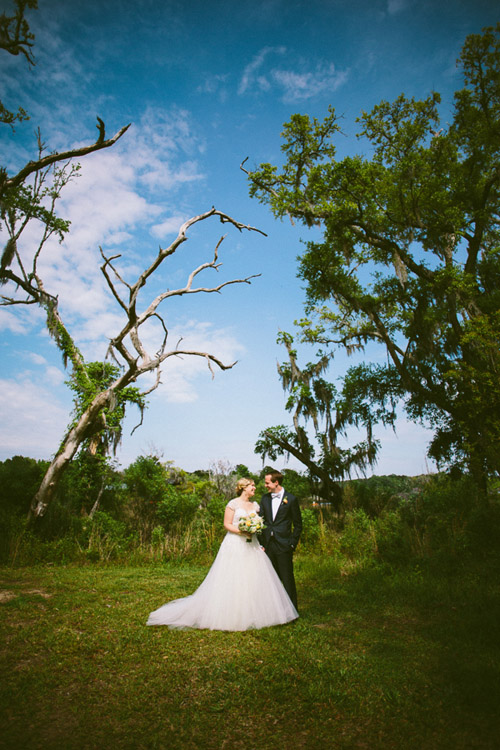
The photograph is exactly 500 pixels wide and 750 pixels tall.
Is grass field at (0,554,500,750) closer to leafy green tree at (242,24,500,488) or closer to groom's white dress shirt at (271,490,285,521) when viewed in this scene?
groom's white dress shirt at (271,490,285,521)

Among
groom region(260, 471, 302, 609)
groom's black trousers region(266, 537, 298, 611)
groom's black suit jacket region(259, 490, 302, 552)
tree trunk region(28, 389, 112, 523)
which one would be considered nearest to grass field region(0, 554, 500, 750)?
groom's black trousers region(266, 537, 298, 611)

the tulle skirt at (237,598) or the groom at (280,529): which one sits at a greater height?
the groom at (280,529)

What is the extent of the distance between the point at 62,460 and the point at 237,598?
731 centimetres

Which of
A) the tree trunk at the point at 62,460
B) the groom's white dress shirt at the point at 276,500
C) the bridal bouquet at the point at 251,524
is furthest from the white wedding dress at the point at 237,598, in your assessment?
the tree trunk at the point at 62,460

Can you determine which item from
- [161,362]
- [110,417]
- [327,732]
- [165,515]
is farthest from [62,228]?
[327,732]

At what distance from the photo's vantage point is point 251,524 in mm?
5090

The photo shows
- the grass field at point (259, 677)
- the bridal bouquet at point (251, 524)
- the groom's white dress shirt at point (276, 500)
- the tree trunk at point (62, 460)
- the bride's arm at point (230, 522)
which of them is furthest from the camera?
the tree trunk at point (62, 460)

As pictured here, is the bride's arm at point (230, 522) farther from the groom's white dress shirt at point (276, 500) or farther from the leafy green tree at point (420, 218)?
the leafy green tree at point (420, 218)

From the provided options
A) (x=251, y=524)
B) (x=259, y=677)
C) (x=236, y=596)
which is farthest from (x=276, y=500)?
(x=259, y=677)

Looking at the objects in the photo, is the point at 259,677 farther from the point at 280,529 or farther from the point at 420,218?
the point at 420,218

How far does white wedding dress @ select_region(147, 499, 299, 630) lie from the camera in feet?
15.7

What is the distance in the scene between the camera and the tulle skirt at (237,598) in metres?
4.77

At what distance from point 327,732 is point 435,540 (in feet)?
20.5

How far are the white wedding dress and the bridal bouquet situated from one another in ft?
0.44
